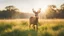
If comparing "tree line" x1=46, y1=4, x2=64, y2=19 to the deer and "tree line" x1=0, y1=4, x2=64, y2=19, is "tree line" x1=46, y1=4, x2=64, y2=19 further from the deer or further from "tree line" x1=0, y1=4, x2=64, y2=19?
the deer

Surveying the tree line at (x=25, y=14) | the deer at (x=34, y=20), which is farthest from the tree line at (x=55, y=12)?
the deer at (x=34, y=20)

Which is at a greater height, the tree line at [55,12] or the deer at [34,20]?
the tree line at [55,12]

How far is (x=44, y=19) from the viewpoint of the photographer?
1.90 metres

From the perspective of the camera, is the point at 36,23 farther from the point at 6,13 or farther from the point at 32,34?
the point at 6,13

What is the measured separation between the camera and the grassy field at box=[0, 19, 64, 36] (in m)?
1.87

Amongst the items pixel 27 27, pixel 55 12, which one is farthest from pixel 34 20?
pixel 55 12

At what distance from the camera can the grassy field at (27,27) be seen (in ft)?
6.13

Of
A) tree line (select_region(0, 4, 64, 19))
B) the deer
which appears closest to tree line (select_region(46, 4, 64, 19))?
tree line (select_region(0, 4, 64, 19))

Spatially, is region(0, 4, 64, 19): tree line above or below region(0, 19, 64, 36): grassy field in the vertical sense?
above

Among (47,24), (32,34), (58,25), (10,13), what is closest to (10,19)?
(10,13)

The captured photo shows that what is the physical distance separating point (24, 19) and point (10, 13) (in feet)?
0.64

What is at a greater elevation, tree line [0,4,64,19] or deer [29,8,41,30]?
tree line [0,4,64,19]

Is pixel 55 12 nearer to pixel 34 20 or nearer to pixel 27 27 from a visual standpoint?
pixel 34 20

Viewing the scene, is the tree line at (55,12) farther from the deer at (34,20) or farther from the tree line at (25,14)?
the deer at (34,20)
